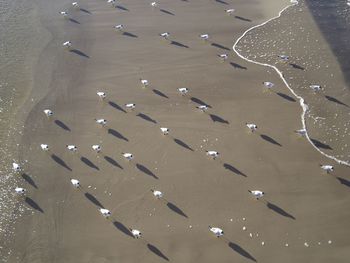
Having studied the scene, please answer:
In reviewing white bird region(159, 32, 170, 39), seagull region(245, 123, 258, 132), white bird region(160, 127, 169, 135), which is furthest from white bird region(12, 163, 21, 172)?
white bird region(159, 32, 170, 39)

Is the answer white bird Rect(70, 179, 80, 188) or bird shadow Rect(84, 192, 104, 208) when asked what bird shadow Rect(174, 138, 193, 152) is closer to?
bird shadow Rect(84, 192, 104, 208)

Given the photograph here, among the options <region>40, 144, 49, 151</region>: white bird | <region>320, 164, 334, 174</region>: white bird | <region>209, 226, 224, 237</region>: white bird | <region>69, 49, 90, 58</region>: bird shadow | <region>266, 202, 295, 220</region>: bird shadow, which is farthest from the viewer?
<region>69, 49, 90, 58</region>: bird shadow

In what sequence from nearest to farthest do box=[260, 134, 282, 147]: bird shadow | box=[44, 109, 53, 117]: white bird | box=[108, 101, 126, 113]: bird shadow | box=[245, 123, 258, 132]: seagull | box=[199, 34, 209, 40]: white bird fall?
box=[260, 134, 282, 147]: bird shadow
box=[245, 123, 258, 132]: seagull
box=[44, 109, 53, 117]: white bird
box=[108, 101, 126, 113]: bird shadow
box=[199, 34, 209, 40]: white bird

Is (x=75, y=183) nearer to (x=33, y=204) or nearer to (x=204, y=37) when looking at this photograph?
(x=33, y=204)

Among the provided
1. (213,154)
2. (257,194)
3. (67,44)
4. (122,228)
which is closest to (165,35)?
(67,44)

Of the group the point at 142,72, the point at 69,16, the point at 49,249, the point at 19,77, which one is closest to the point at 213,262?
the point at 49,249

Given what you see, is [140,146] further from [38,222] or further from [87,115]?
[38,222]

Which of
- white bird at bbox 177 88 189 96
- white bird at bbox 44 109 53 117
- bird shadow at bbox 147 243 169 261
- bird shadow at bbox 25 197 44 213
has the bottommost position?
bird shadow at bbox 147 243 169 261
